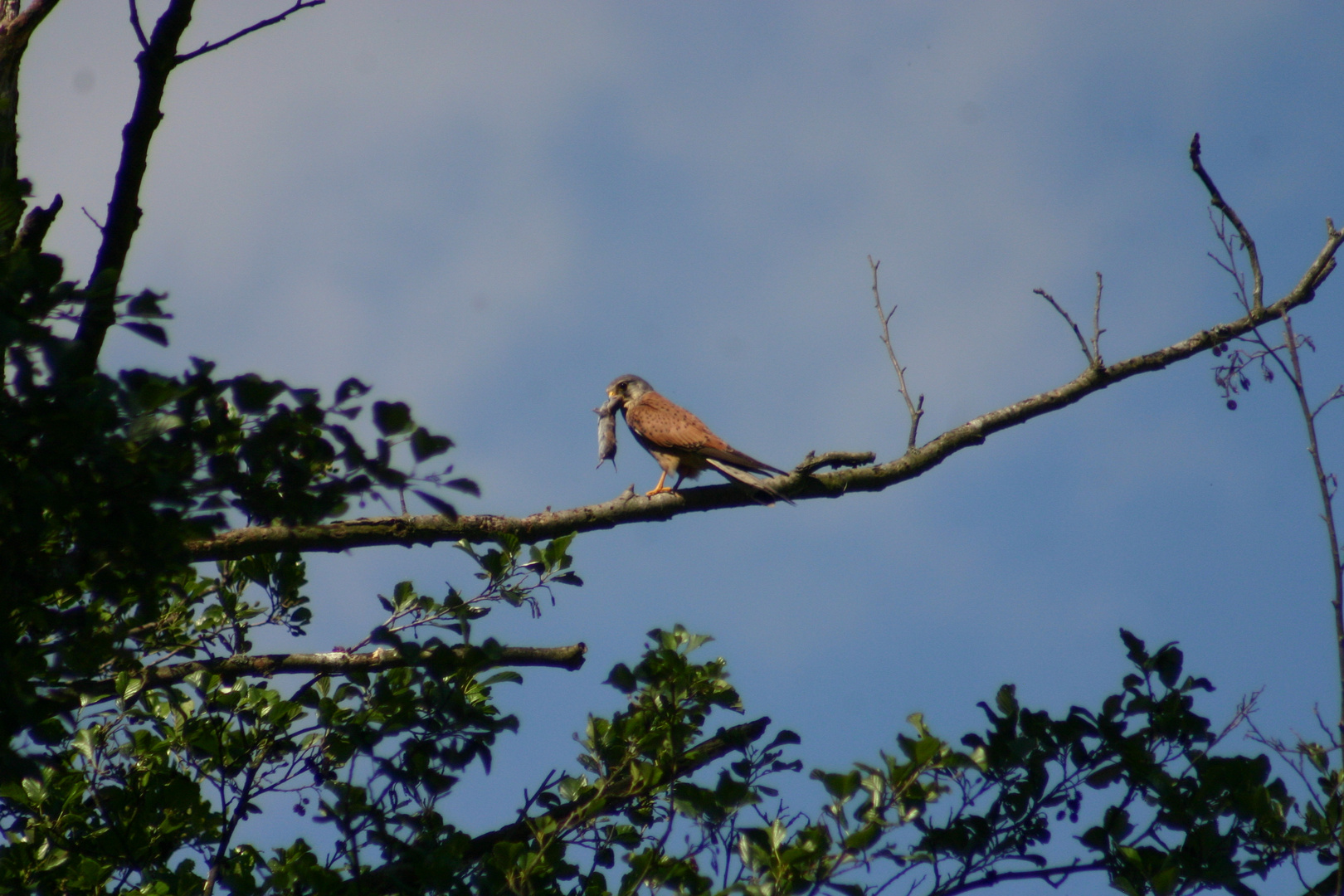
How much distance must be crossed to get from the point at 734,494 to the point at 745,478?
0.52 feet

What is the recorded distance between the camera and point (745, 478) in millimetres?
5254

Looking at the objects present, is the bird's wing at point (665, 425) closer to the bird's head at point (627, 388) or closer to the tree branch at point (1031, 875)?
the bird's head at point (627, 388)

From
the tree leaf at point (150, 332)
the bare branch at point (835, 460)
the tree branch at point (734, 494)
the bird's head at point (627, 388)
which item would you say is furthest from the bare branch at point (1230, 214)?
the bird's head at point (627, 388)

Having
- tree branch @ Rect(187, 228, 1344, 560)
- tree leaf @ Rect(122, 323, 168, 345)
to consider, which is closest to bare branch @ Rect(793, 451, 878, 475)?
tree branch @ Rect(187, 228, 1344, 560)

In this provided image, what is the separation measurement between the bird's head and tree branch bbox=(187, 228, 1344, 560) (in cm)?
300

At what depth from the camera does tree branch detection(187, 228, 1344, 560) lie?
153 inches

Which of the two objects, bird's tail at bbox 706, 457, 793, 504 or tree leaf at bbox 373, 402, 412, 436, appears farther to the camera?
bird's tail at bbox 706, 457, 793, 504

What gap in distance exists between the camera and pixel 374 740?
301 centimetres

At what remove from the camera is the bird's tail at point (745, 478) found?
16.0ft

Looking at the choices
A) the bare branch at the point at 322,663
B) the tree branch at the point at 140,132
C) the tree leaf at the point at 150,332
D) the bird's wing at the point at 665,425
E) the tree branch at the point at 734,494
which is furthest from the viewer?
the bird's wing at the point at 665,425

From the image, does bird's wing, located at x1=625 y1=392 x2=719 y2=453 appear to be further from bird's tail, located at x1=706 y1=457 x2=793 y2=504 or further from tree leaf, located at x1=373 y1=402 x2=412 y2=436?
tree leaf, located at x1=373 y1=402 x2=412 y2=436

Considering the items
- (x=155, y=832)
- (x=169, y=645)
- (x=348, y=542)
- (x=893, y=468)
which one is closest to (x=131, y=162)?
(x=348, y=542)

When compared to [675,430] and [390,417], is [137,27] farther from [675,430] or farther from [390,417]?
[675,430]

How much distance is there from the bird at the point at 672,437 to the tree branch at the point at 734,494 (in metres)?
0.61
